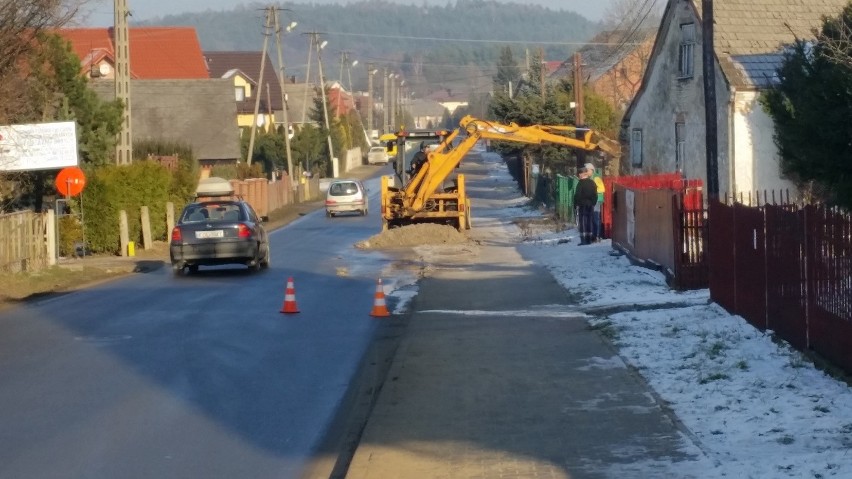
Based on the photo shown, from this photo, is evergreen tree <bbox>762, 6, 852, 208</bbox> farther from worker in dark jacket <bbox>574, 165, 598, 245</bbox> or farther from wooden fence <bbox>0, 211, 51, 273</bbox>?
wooden fence <bbox>0, 211, 51, 273</bbox>

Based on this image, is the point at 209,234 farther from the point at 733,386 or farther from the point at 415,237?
the point at 733,386

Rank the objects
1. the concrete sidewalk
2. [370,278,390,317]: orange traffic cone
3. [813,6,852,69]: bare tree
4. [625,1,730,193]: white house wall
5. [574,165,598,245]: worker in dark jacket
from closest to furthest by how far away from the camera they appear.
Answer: the concrete sidewalk → [813,6,852,69]: bare tree → [370,278,390,317]: orange traffic cone → [574,165,598,245]: worker in dark jacket → [625,1,730,193]: white house wall

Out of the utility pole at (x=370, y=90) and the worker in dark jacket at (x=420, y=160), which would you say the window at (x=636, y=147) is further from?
the utility pole at (x=370, y=90)

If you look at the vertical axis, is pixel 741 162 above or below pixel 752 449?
above

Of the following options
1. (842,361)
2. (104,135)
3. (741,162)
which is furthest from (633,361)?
(104,135)

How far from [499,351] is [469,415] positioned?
3418 millimetres

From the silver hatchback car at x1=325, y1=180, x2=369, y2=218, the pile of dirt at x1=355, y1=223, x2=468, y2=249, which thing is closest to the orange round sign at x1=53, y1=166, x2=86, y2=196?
the pile of dirt at x1=355, y1=223, x2=468, y2=249

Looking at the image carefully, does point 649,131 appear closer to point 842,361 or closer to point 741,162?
point 741,162

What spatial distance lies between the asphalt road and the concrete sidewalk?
1.81 feet

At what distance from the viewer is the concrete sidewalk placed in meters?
8.14

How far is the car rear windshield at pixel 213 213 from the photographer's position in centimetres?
2438

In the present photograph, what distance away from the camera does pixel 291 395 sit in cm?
1127

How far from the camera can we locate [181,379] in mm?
12078

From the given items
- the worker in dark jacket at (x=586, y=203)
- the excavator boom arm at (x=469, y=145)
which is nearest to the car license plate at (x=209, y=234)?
the worker in dark jacket at (x=586, y=203)
